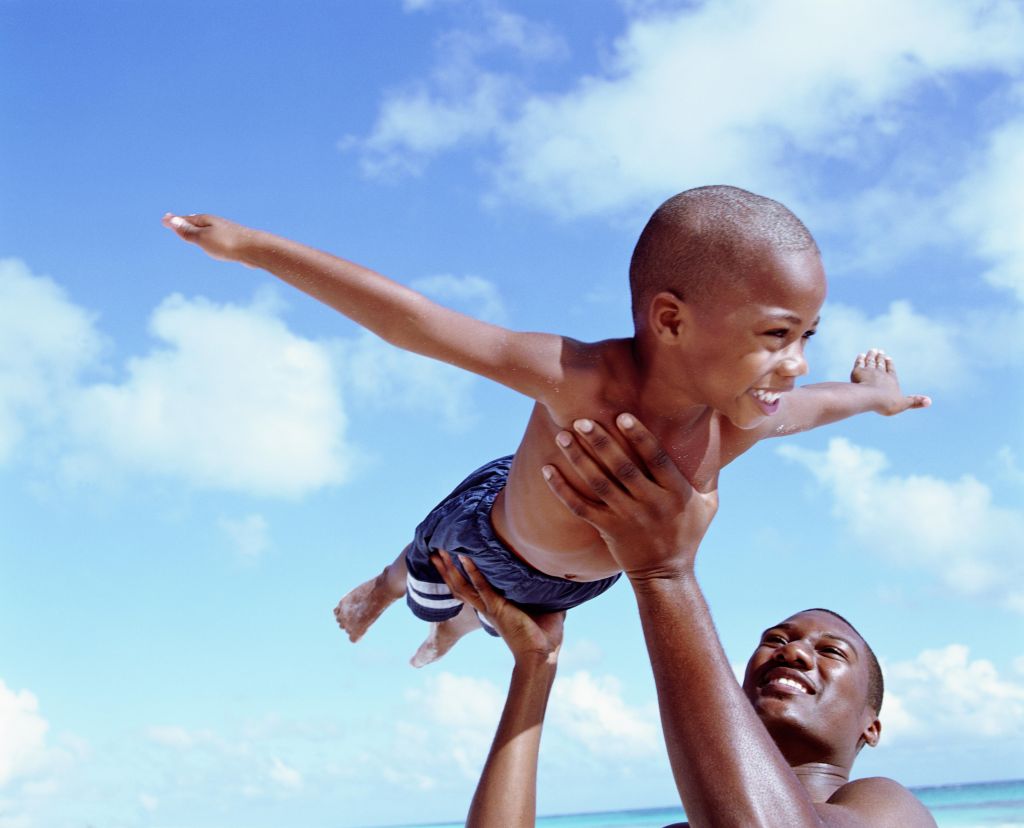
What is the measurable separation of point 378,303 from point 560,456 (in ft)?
Answer: 2.67

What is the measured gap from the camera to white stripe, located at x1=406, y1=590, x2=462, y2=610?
4512 mm

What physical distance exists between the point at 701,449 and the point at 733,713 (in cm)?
113

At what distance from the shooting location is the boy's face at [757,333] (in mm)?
2990

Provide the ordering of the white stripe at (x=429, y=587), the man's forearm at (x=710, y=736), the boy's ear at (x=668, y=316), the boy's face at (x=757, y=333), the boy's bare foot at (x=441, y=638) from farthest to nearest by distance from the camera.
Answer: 1. the boy's bare foot at (x=441, y=638)
2. the white stripe at (x=429, y=587)
3. the boy's ear at (x=668, y=316)
4. the boy's face at (x=757, y=333)
5. the man's forearm at (x=710, y=736)

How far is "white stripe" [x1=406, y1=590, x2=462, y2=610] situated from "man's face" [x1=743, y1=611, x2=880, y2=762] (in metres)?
1.25

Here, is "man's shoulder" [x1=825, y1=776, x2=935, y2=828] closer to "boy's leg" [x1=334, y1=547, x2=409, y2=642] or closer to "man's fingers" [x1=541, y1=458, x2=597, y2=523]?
"man's fingers" [x1=541, y1=458, x2=597, y2=523]

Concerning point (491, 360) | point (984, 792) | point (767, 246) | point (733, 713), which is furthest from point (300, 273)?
point (984, 792)

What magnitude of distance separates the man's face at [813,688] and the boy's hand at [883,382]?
3.25 feet

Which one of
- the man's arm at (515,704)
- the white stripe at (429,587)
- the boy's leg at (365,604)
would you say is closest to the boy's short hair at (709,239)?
the man's arm at (515,704)

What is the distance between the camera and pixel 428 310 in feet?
10.2

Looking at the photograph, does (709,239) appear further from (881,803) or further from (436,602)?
(436,602)

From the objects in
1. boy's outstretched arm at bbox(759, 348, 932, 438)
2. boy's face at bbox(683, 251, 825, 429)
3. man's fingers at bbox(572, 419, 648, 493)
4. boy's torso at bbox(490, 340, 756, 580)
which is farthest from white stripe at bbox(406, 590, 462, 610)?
boy's face at bbox(683, 251, 825, 429)

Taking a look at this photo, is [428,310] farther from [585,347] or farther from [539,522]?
[539,522]

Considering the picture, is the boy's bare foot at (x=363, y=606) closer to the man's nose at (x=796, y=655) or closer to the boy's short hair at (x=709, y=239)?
the man's nose at (x=796, y=655)
